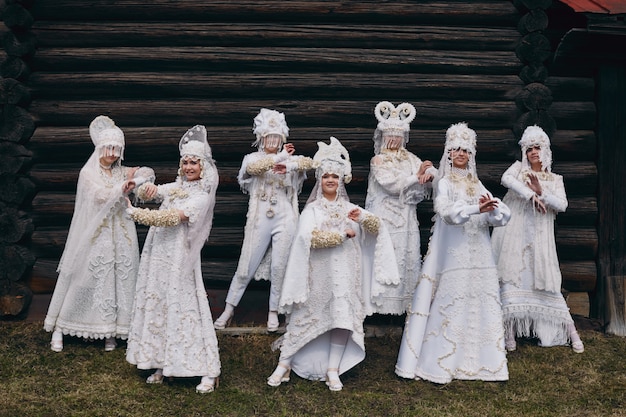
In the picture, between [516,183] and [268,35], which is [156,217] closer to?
[268,35]

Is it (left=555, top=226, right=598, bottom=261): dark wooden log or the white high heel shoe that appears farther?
(left=555, top=226, right=598, bottom=261): dark wooden log

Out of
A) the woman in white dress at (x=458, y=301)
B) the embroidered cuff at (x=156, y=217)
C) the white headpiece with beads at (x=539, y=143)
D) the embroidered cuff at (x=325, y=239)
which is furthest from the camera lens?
the white headpiece with beads at (x=539, y=143)

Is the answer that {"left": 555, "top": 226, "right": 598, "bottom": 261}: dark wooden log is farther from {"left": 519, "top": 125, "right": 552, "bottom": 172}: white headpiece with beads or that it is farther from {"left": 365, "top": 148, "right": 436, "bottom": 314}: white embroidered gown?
{"left": 365, "top": 148, "right": 436, "bottom": 314}: white embroidered gown

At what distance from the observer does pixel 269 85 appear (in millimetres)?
7262

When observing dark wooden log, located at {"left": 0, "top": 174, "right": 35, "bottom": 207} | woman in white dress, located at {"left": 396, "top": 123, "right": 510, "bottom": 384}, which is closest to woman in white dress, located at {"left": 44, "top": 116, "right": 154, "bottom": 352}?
dark wooden log, located at {"left": 0, "top": 174, "right": 35, "bottom": 207}

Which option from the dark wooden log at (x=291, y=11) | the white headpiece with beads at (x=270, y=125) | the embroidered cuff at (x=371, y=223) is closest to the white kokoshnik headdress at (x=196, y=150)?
the white headpiece with beads at (x=270, y=125)

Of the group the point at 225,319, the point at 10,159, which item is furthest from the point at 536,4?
the point at 10,159

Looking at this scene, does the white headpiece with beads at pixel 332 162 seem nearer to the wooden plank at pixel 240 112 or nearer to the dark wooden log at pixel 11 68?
the wooden plank at pixel 240 112

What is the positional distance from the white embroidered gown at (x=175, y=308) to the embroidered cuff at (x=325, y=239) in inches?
35.0

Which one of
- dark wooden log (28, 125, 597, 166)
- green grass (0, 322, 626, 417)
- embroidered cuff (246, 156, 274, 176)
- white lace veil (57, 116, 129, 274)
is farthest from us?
dark wooden log (28, 125, 597, 166)

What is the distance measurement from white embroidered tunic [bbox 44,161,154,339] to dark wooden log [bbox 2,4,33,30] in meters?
1.97

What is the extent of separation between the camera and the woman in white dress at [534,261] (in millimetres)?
6340

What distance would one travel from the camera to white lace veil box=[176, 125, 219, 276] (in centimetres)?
535

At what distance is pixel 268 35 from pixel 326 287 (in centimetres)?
316
